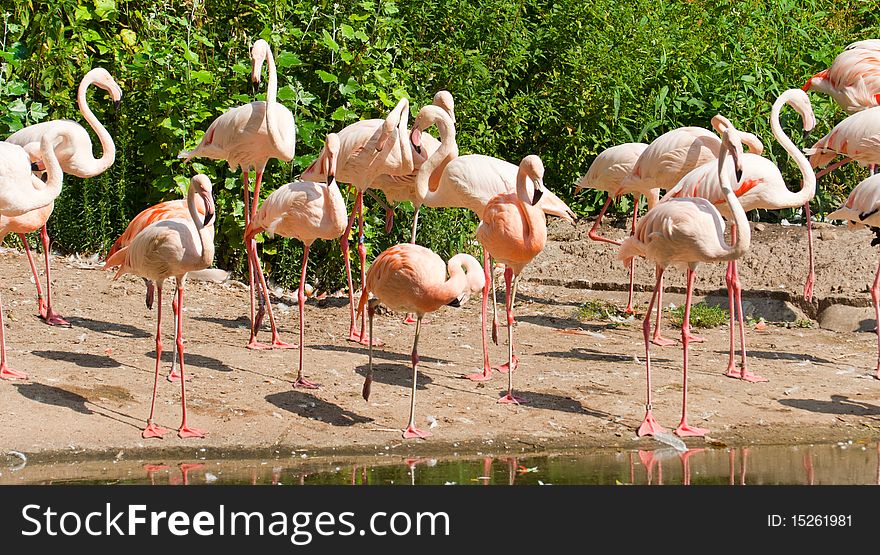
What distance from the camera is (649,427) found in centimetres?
603

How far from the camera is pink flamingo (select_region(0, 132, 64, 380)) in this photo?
637 centimetres

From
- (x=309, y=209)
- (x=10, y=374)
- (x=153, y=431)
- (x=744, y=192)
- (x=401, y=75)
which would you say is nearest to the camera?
(x=153, y=431)

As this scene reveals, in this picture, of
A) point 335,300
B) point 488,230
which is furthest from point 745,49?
point 488,230

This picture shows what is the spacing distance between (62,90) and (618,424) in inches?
206

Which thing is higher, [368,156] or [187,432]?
[368,156]

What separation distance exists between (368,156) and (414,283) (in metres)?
1.97

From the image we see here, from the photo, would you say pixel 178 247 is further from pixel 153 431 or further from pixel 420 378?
pixel 420 378

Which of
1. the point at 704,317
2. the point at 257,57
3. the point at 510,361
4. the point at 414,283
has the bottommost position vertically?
the point at 510,361

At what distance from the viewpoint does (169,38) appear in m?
9.50

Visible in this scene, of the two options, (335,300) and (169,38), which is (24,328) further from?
(169,38)

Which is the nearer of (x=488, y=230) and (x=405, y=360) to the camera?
(x=488, y=230)

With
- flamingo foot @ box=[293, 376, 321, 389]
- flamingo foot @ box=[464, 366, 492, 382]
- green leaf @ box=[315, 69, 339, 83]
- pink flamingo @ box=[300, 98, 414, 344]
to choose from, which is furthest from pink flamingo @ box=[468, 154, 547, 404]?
green leaf @ box=[315, 69, 339, 83]

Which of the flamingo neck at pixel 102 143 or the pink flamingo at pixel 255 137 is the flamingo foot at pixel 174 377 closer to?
the pink flamingo at pixel 255 137

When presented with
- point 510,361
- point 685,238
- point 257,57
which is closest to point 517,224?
point 510,361
